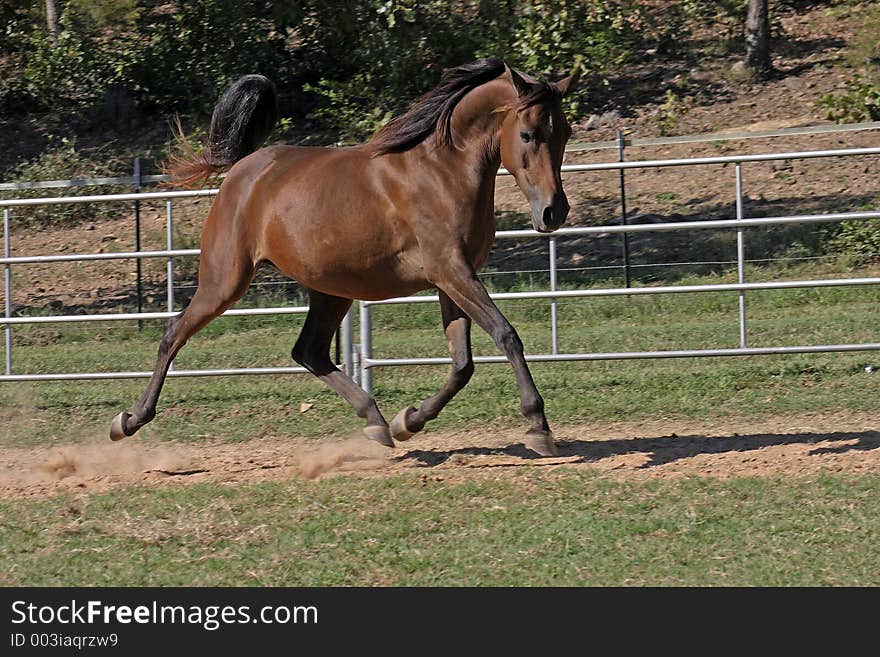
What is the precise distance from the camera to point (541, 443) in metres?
5.91

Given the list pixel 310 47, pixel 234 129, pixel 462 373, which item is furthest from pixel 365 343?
pixel 310 47

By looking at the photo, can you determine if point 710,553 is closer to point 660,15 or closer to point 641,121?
point 641,121

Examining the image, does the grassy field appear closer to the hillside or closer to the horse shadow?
the horse shadow

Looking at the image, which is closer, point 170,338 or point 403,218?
point 403,218

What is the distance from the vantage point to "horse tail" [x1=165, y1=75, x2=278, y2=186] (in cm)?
732

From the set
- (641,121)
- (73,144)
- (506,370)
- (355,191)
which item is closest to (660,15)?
(641,121)

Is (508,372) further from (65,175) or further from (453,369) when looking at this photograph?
(65,175)

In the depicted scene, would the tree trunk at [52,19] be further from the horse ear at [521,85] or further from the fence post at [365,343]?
the horse ear at [521,85]

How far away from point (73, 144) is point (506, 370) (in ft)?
33.7

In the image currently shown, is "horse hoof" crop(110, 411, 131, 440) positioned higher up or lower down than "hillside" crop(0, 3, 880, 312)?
higher up

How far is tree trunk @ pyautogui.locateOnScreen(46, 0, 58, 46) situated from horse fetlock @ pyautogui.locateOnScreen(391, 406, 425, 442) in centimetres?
1460

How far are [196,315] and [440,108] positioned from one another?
187 cm

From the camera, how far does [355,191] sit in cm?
627

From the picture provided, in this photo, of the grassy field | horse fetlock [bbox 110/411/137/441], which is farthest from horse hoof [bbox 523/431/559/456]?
horse fetlock [bbox 110/411/137/441]
